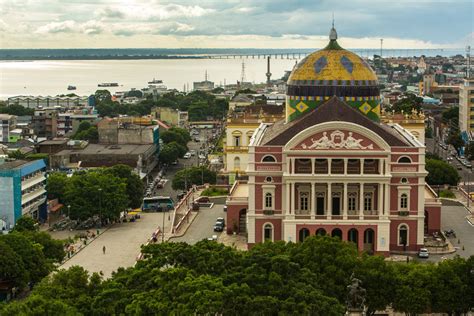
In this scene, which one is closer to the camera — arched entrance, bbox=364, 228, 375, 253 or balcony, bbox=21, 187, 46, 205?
arched entrance, bbox=364, 228, 375, 253

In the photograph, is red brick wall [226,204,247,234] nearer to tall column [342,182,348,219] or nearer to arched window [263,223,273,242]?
arched window [263,223,273,242]

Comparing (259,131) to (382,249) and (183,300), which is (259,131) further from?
(183,300)

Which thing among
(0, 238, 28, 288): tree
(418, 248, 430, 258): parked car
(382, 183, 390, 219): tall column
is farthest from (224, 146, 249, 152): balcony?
(0, 238, 28, 288): tree

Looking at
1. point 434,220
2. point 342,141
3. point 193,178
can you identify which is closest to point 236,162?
point 193,178

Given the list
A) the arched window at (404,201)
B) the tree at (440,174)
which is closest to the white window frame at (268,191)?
the arched window at (404,201)

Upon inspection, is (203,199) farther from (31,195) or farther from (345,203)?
(345,203)

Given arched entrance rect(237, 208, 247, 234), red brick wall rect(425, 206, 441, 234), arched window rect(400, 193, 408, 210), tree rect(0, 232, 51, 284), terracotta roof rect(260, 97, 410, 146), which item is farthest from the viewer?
arched entrance rect(237, 208, 247, 234)

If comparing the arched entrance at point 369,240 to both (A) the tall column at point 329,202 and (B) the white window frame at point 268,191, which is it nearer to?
(A) the tall column at point 329,202

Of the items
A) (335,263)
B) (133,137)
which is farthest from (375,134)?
(133,137)
